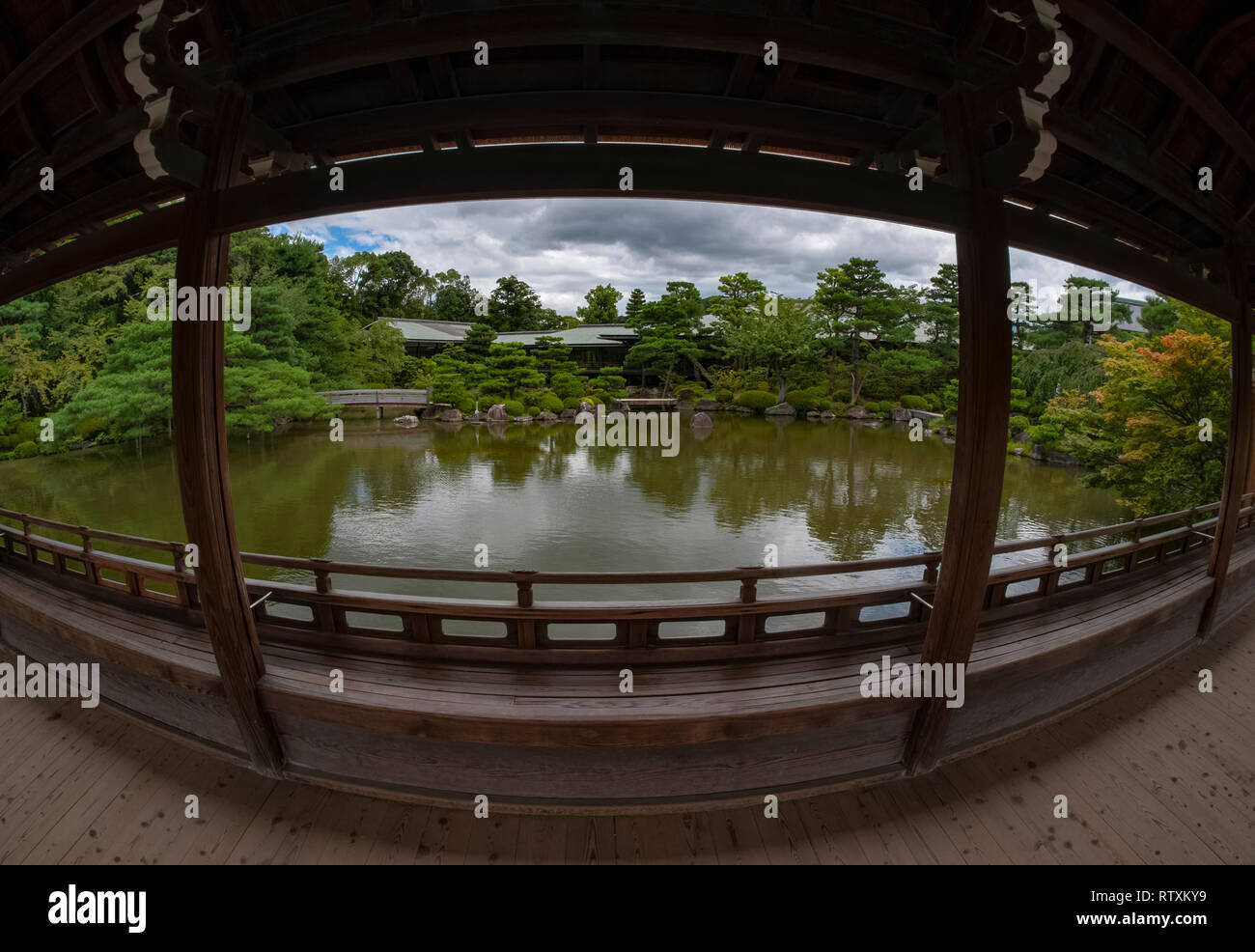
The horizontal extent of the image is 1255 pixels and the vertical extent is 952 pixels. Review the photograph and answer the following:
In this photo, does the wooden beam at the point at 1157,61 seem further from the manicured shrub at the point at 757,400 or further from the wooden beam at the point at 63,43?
the manicured shrub at the point at 757,400

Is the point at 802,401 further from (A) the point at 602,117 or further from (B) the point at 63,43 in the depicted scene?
(B) the point at 63,43

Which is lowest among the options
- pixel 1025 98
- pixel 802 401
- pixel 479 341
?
pixel 1025 98

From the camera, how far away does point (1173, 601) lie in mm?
3203

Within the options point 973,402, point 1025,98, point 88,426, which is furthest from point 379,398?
point 1025,98

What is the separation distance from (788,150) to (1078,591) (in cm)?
321

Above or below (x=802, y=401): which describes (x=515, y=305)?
above

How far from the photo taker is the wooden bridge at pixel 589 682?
6.98ft

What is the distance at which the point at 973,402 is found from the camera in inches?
80.2

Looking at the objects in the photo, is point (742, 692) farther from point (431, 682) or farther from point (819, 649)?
point (431, 682)

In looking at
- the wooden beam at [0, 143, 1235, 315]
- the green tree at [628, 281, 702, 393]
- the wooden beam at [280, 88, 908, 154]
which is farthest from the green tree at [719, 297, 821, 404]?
the wooden beam at [0, 143, 1235, 315]

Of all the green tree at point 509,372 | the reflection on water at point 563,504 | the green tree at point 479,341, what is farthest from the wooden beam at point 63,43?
the green tree at point 479,341

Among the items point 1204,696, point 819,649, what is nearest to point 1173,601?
point 1204,696

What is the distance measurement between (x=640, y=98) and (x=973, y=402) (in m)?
1.89

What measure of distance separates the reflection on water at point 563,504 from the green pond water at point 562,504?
41 mm
